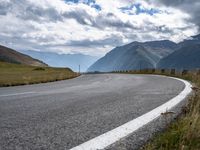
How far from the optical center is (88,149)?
3900 millimetres

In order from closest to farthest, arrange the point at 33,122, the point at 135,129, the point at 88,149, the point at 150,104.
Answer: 1. the point at 88,149
2. the point at 135,129
3. the point at 33,122
4. the point at 150,104

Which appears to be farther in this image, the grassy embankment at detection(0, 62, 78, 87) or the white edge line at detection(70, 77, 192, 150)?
the grassy embankment at detection(0, 62, 78, 87)

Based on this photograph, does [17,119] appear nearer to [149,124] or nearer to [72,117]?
[72,117]

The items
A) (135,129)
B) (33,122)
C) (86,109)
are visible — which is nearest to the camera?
(135,129)

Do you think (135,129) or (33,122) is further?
(33,122)

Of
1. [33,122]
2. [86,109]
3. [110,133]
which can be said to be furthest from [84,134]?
[86,109]

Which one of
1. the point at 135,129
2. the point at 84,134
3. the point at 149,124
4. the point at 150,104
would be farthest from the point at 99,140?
the point at 150,104

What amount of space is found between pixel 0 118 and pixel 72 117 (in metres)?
1.28

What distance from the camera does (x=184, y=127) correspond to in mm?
4715

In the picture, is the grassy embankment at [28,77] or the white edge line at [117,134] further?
the grassy embankment at [28,77]

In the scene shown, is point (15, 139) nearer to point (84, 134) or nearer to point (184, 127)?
point (84, 134)

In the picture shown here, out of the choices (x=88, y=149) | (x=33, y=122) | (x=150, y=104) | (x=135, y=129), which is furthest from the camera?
(x=150, y=104)

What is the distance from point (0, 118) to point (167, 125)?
292 centimetres

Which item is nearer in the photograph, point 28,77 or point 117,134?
point 117,134
